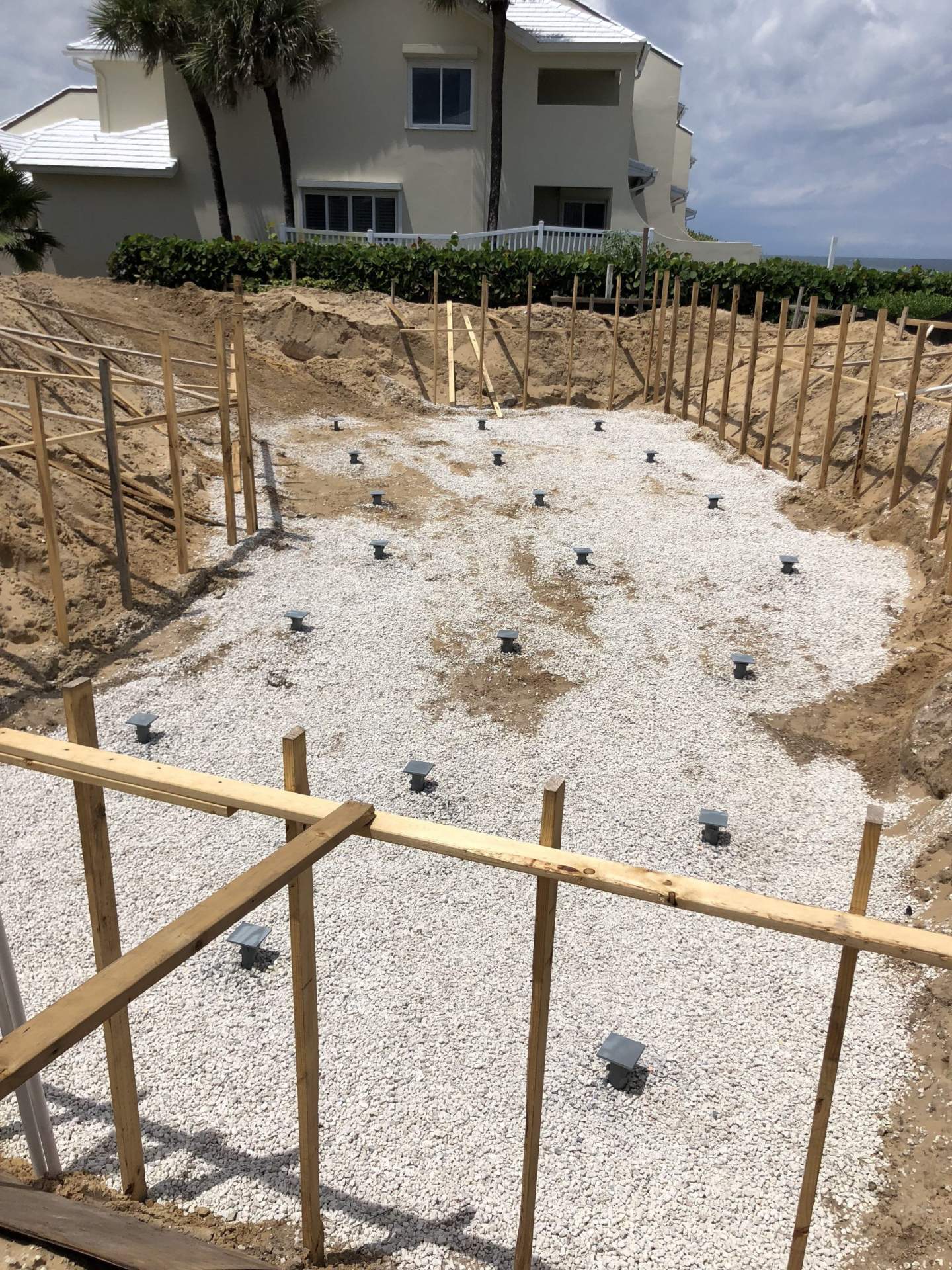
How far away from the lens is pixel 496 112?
24219mm

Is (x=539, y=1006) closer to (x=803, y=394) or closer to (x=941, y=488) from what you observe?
(x=941, y=488)

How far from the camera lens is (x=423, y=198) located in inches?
1055

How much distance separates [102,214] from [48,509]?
22.7 meters

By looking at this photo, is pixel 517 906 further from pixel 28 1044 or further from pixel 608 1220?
pixel 28 1044

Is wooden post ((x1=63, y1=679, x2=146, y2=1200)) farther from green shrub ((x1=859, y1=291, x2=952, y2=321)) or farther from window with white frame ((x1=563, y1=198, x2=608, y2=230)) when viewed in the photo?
window with white frame ((x1=563, y1=198, x2=608, y2=230))

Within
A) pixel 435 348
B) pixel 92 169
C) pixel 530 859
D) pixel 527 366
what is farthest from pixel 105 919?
pixel 92 169

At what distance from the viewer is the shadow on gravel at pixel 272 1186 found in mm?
3824

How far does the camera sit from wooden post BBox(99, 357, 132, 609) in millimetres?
9078

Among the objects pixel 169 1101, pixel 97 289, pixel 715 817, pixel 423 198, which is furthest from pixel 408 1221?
pixel 423 198

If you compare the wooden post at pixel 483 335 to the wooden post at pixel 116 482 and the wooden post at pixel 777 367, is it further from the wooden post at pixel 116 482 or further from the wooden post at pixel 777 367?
the wooden post at pixel 116 482

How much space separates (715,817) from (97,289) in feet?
66.5

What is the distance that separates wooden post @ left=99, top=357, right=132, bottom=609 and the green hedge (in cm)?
1480

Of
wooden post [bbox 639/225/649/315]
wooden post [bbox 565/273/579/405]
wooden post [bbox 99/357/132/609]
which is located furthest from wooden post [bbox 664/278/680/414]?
wooden post [bbox 99/357/132/609]

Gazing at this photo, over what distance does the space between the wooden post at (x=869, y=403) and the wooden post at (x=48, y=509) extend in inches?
401
